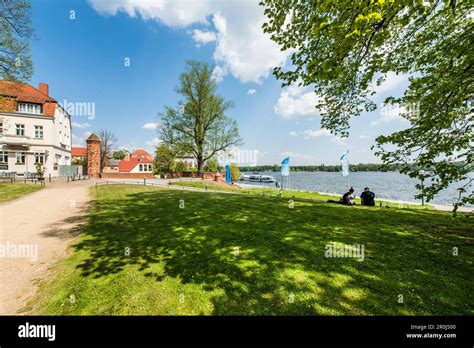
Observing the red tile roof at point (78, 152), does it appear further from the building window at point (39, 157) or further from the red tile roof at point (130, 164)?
the building window at point (39, 157)

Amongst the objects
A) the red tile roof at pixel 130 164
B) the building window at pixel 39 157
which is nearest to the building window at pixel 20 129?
the building window at pixel 39 157

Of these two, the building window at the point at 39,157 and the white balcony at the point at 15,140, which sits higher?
the white balcony at the point at 15,140

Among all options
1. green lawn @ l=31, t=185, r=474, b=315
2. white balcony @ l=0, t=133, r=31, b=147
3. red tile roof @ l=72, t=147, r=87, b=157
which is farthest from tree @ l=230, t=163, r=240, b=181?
red tile roof @ l=72, t=147, r=87, b=157

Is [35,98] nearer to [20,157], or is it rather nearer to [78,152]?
[20,157]

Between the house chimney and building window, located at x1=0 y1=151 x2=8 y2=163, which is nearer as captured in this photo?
building window, located at x1=0 y1=151 x2=8 y2=163

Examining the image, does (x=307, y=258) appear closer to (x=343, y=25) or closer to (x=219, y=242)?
(x=219, y=242)

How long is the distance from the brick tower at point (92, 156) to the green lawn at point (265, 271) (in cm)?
3777

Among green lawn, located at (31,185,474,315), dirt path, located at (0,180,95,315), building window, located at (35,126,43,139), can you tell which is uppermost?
building window, located at (35,126,43,139)

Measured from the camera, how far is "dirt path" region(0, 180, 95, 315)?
4164mm

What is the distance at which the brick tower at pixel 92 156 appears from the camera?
37.9 m

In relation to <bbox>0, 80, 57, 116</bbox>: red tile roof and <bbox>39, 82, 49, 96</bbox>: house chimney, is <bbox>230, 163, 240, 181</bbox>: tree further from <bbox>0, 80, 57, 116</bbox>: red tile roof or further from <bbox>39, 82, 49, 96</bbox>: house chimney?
<bbox>39, 82, 49, 96</bbox>: house chimney

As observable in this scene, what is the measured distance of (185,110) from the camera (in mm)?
37094

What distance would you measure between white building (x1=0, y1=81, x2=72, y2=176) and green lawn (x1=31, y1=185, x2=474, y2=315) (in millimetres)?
36770

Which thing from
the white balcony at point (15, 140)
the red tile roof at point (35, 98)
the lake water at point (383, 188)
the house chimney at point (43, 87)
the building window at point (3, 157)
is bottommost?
the lake water at point (383, 188)
